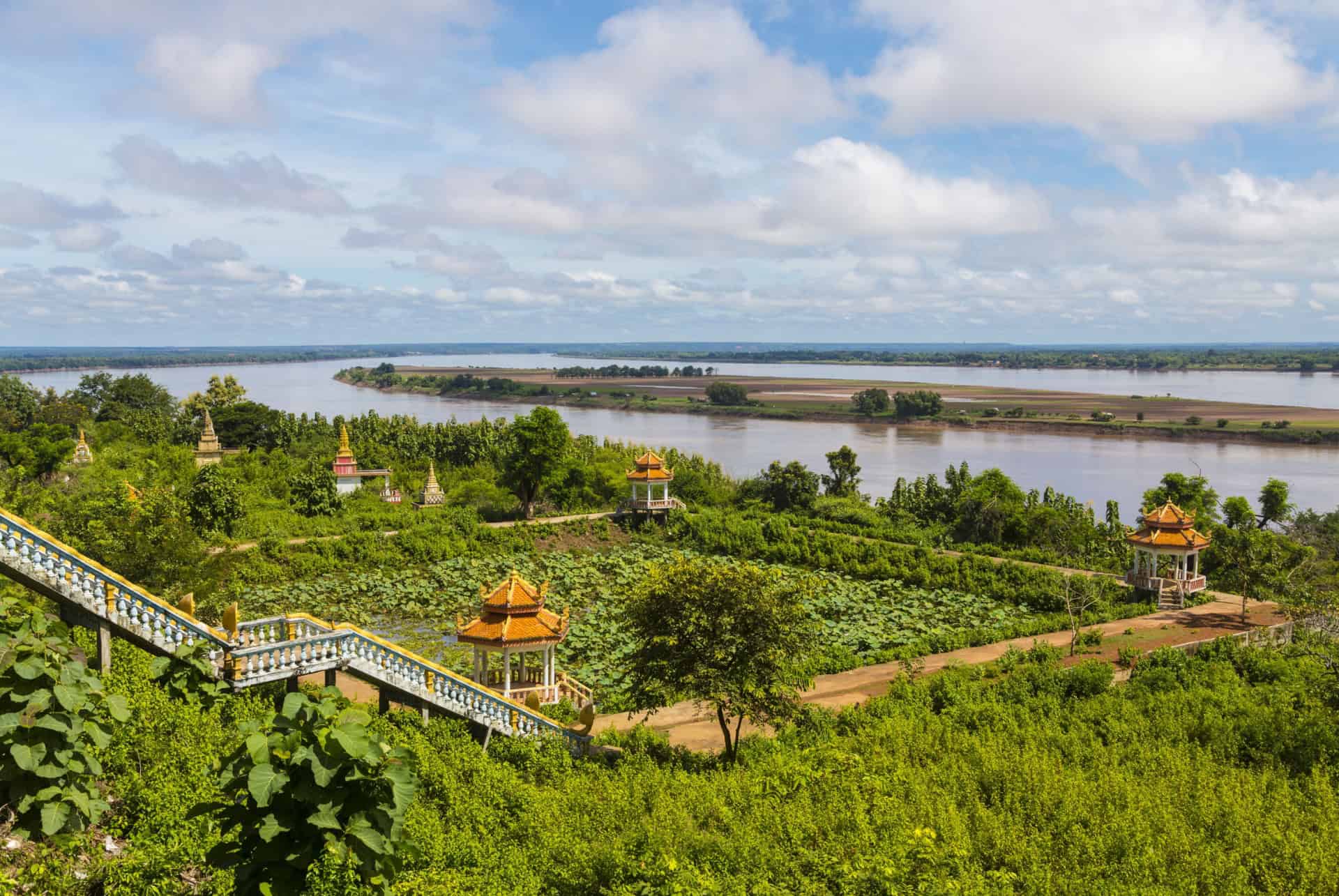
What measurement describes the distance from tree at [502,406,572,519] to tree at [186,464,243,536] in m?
11.2

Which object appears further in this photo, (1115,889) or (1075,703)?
(1075,703)

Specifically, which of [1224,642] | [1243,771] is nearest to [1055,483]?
[1224,642]

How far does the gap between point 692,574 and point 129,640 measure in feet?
24.6

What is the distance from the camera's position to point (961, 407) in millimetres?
111500

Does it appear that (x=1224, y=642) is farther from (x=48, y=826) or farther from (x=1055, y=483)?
(x=1055, y=483)

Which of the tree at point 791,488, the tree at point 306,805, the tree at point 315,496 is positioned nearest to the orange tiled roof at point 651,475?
the tree at point 791,488

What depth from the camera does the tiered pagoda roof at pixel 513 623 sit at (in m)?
17.0

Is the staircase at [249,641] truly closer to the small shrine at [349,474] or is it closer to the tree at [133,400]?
the small shrine at [349,474]

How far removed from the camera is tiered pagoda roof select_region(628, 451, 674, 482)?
3994 cm

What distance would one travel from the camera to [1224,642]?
64.4 feet

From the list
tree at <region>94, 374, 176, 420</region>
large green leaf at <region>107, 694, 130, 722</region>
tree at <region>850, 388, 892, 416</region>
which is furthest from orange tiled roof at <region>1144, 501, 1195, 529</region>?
tree at <region>850, 388, 892, 416</region>

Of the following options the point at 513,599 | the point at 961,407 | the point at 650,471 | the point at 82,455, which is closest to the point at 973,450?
the point at 961,407

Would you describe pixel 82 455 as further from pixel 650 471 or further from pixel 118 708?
pixel 118 708

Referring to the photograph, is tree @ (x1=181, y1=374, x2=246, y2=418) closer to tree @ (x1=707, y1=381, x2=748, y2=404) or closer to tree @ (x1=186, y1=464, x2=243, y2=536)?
tree @ (x1=186, y1=464, x2=243, y2=536)
